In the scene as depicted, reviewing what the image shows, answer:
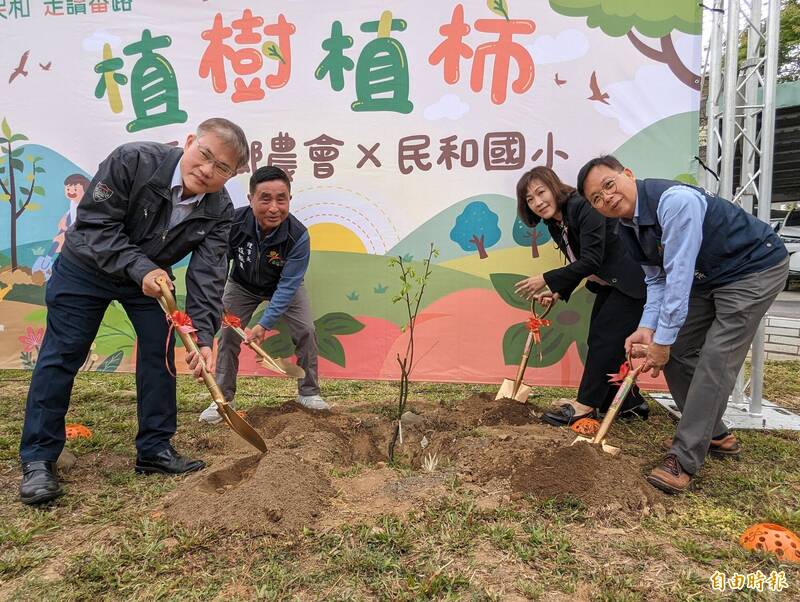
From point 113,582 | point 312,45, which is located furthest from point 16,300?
point 113,582

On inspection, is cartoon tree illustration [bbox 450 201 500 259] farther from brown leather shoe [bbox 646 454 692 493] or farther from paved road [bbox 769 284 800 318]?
paved road [bbox 769 284 800 318]

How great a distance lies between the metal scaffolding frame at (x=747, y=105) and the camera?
120 inches

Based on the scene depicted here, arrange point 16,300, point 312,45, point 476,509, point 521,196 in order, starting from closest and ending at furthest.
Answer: point 476,509, point 521,196, point 312,45, point 16,300

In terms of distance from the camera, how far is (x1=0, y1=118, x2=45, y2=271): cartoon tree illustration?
3674 mm

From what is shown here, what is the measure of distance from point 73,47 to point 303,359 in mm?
2493

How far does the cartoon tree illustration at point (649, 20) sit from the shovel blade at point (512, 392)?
198cm

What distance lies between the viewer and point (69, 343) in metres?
2.32

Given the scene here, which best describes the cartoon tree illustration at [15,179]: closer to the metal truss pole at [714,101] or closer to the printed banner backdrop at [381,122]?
the printed banner backdrop at [381,122]

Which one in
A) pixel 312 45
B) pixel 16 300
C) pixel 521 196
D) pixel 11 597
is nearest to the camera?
pixel 11 597

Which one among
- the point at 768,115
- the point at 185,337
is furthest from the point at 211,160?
the point at 768,115

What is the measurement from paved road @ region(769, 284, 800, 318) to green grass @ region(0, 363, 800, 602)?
643cm

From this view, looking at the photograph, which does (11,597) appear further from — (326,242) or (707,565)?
(326,242)

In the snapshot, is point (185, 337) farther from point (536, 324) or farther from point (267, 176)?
point (536, 324)

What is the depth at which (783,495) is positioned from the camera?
2301mm
